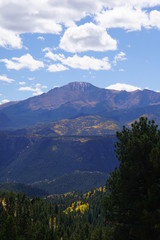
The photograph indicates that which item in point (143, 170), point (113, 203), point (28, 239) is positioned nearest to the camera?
point (143, 170)

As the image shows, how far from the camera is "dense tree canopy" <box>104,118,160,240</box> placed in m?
34.0

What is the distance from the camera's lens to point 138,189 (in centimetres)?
3659

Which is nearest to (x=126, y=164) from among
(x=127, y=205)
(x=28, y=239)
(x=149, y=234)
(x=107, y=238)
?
(x=127, y=205)

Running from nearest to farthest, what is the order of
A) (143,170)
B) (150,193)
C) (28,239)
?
1. (150,193)
2. (143,170)
3. (28,239)

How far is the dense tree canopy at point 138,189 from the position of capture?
34.0m

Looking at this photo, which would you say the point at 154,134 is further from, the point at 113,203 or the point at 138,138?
the point at 113,203

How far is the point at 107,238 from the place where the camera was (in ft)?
134

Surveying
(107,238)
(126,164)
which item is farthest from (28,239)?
(126,164)

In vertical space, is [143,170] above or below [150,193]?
above

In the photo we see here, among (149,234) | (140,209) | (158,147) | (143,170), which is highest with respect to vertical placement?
(158,147)

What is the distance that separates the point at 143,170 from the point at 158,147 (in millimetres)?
3854

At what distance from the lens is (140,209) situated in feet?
115

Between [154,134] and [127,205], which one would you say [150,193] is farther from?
[154,134]

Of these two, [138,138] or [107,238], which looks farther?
[107,238]
